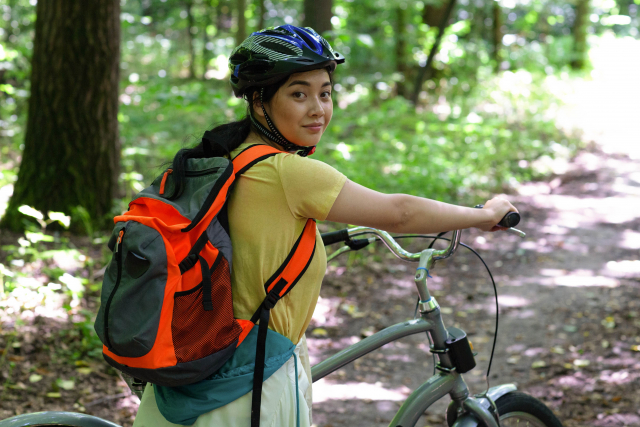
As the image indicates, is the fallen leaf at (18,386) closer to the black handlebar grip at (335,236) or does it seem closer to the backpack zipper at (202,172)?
the black handlebar grip at (335,236)

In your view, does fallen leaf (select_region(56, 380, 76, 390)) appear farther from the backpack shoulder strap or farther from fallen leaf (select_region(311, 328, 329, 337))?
the backpack shoulder strap

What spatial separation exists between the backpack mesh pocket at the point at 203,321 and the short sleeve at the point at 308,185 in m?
0.27

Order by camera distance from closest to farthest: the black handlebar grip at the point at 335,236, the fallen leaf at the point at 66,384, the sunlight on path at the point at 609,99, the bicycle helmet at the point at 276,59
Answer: the bicycle helmet at the point at 276,59
the black handlebar grip at the point at 335,236
the fallen leaf at the point at 66,384
the sunlight on path at the point at 609,99

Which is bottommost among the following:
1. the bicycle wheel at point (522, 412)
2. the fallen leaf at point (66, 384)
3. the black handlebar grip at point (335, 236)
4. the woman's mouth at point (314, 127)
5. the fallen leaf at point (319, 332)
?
the fallen leaf at point (319, 332)

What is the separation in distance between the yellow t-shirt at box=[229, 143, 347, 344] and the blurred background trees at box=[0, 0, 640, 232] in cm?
111

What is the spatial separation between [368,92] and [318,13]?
225 inches

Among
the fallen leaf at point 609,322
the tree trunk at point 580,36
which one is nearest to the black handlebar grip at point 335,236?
the fallen leaf at point 609,322

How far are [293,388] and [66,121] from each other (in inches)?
164

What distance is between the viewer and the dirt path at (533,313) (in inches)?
146

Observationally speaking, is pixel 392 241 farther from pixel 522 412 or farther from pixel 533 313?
pixel 533 313

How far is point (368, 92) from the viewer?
1193 cm

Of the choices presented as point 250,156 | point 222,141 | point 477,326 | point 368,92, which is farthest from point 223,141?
point 368,92

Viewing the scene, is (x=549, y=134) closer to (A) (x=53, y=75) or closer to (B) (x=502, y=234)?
(B) (x=502, y=234)

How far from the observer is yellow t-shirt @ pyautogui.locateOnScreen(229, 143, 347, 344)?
1566mm
